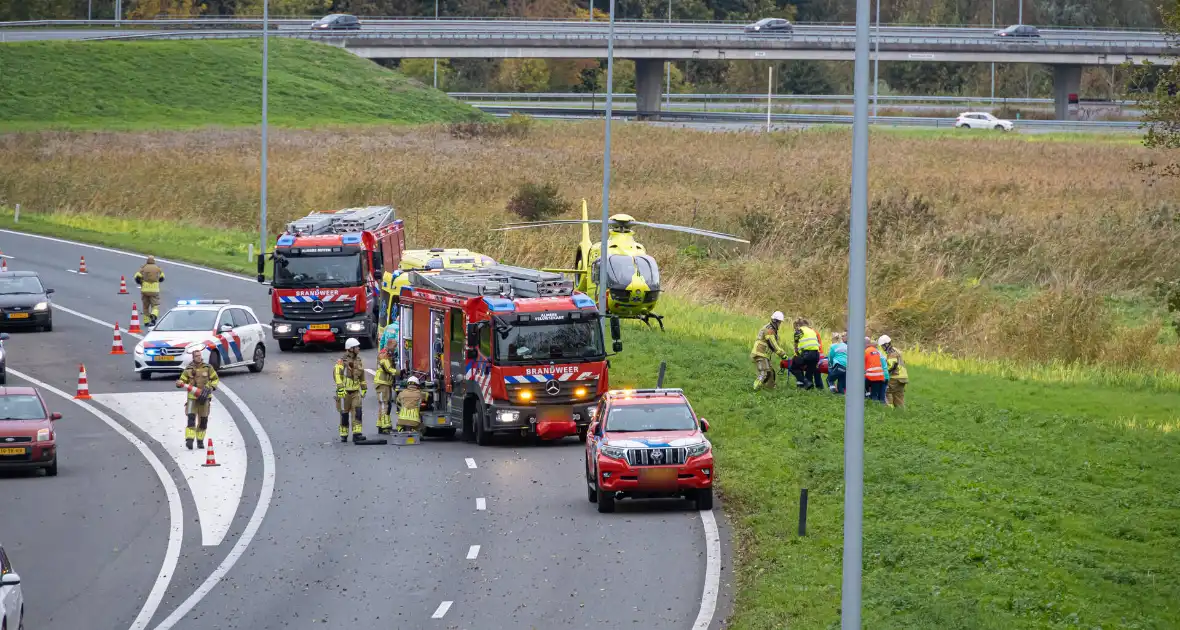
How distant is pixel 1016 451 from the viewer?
27156 mm

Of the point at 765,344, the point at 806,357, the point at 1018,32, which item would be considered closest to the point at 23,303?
the point at 765,344

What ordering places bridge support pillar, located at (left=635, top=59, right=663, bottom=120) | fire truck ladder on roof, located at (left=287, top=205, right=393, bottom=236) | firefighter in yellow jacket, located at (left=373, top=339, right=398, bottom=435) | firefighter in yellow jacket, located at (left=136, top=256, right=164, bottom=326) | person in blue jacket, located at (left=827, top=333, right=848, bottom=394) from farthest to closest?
bridge support pillar, located at (left=635, top=59, right=663, bottom=120) < firefighter in yellow jacket, located at (left=136, top=256, right=164, bottom=326) < fire truck ladder on roof, located at (left=287, top=205, right=393, bottom=236) < person in blue jacket, located at (left=827, top=333, right=848, bottom=394) < firefighter in yellow jacket, located at (left=373, top=339, right=398, bottom=435)

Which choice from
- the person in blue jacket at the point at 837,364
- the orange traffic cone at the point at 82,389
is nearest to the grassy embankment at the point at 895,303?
the person in blue jacket at the point at 837,364

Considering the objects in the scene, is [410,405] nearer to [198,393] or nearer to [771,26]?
[198,393]

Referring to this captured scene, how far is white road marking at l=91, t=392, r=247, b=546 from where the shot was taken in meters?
24.9

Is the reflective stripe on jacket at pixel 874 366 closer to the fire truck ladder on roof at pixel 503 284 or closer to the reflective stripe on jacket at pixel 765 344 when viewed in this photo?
the reflective stripe on jacket at pixel 765 344

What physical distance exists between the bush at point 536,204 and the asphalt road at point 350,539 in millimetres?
28344

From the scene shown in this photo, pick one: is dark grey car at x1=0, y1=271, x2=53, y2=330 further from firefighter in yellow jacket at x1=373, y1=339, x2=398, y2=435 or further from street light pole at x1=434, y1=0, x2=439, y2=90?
street light pole at x1=434, y1=0, x2=439, y2=90

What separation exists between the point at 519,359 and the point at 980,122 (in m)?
76.9

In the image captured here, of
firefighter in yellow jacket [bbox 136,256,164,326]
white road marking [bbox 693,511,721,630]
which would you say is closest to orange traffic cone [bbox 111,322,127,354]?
firefighter in yellow jacket [bbox 136,256,164,326]

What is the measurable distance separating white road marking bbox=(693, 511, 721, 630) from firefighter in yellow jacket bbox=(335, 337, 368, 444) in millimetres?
8100

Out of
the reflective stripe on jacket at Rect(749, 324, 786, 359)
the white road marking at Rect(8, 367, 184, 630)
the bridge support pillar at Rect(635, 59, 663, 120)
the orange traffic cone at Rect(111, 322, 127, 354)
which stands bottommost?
the white road marking at Rect(8, 367, 184, 630)

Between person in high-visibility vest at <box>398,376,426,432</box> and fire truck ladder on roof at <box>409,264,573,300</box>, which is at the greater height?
fire truck ladder on roof at <box>409,264,573,300</box>

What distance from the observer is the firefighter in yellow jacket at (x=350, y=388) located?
29.0 metres
